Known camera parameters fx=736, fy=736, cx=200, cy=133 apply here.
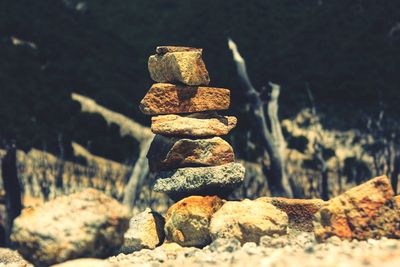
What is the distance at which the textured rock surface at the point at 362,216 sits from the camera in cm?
1071

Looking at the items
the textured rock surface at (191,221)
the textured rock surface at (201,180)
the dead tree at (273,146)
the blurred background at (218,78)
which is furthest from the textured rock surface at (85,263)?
the blurred background at (218,78)

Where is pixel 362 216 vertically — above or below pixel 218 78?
below

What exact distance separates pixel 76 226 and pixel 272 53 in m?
48.3

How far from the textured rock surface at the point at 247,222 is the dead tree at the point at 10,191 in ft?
41.5

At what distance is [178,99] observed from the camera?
1342 centimetres

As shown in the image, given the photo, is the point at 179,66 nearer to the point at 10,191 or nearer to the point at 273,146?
the point at 10,191

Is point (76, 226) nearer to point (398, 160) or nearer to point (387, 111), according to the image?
point (398, 160)

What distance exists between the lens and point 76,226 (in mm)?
9453

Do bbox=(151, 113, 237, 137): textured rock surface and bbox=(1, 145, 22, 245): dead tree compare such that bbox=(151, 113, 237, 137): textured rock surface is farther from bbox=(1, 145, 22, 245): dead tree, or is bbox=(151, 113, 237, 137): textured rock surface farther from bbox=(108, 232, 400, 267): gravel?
bbox=(1, 145, 22, 245): dead tree

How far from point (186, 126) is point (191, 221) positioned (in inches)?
69.6

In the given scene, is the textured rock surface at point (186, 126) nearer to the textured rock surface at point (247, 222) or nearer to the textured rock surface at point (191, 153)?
the textured rock surface at point (191, 153)

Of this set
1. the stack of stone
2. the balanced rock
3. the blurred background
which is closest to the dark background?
the blurred background

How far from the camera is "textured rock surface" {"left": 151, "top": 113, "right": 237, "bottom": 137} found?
13242 millimetres

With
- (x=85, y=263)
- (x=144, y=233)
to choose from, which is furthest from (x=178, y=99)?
(x=85, y=263)
